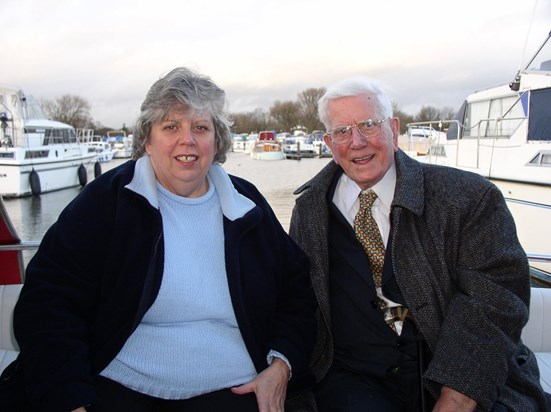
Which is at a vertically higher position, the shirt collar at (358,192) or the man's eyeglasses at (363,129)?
the man's eyeglasses at (363,129)

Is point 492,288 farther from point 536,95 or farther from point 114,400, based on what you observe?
point 536,95

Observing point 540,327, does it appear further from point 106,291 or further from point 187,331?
point 106,291

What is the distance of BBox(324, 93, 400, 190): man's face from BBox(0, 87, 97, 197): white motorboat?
2103 cm

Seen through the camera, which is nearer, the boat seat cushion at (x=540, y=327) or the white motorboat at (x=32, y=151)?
the boat seat cushion at (x=540, y=327)

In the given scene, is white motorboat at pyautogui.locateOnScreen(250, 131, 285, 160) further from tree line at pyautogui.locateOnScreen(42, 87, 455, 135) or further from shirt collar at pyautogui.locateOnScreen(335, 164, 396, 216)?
shirt collar at pyautogui.locateOnScreen(335, 164, 396, 216)

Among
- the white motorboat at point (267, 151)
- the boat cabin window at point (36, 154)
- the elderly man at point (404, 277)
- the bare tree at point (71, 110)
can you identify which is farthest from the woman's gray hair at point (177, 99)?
the bare tree at point (71, 110)

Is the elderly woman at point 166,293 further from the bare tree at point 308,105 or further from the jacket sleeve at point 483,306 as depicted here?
the bare tree at point 308,105

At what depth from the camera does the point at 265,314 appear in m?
2.02

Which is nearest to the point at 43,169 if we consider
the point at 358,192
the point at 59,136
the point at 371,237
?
the point at 59,136

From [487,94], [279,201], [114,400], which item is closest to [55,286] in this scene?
[114,400]

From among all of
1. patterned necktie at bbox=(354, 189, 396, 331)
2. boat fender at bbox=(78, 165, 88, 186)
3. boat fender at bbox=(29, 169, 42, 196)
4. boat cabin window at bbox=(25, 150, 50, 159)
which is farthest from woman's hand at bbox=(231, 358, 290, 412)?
boat fender at bbox=(78, 165, 88, 186)

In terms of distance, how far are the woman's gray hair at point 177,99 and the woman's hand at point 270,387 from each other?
41.5 inches

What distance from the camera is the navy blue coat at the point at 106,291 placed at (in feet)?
5.41

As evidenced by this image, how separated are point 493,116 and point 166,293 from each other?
10239mm
